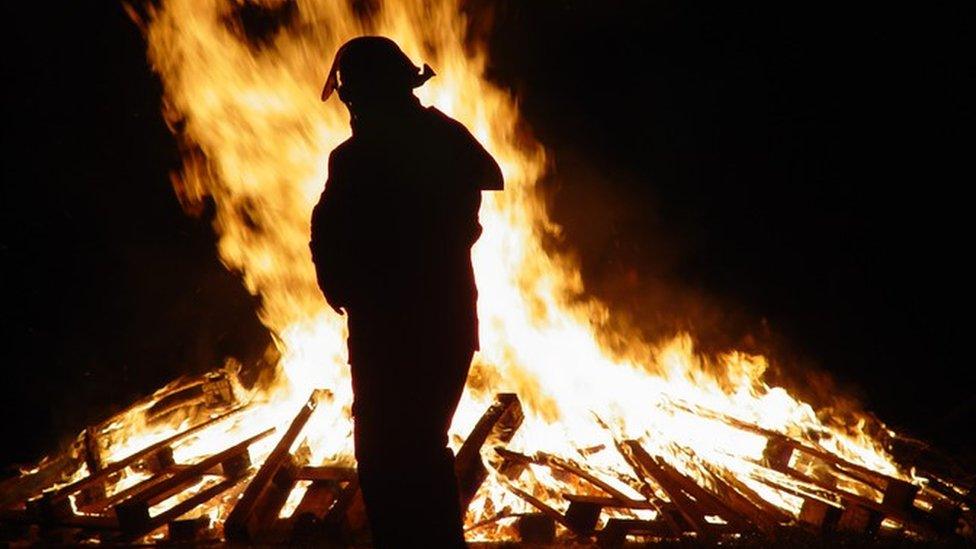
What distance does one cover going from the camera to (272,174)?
20.8 feet

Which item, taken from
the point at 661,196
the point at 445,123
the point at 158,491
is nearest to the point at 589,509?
the point at 445,123

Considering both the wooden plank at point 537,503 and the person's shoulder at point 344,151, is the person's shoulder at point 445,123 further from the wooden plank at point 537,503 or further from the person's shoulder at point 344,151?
the wooden plank at point 537,503

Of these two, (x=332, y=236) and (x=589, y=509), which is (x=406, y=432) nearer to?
(x=332, y=236)

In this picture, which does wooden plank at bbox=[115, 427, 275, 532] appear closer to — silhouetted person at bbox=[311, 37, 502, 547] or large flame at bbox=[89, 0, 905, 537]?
large flame at bbox=[89, 0, 905, 537]

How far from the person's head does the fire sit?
114 inches

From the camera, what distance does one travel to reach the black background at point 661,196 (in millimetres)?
7168

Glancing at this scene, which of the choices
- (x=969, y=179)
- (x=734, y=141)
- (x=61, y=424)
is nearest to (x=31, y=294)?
(x=61, y=424)

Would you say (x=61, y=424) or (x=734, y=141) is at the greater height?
(x=734, y=141)

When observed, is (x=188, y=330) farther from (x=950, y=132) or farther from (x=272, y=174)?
(x=950, y=132)

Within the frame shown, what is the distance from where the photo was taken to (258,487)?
439 centimetres

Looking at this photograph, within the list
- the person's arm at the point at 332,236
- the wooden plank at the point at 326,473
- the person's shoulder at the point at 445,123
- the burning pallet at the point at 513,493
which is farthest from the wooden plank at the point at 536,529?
the person's shoulder at the point at 445,123

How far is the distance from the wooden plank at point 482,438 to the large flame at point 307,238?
1.47ft

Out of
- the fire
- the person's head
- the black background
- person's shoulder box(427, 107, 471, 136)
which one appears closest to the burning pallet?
the fire

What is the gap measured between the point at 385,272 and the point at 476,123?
376 cm
